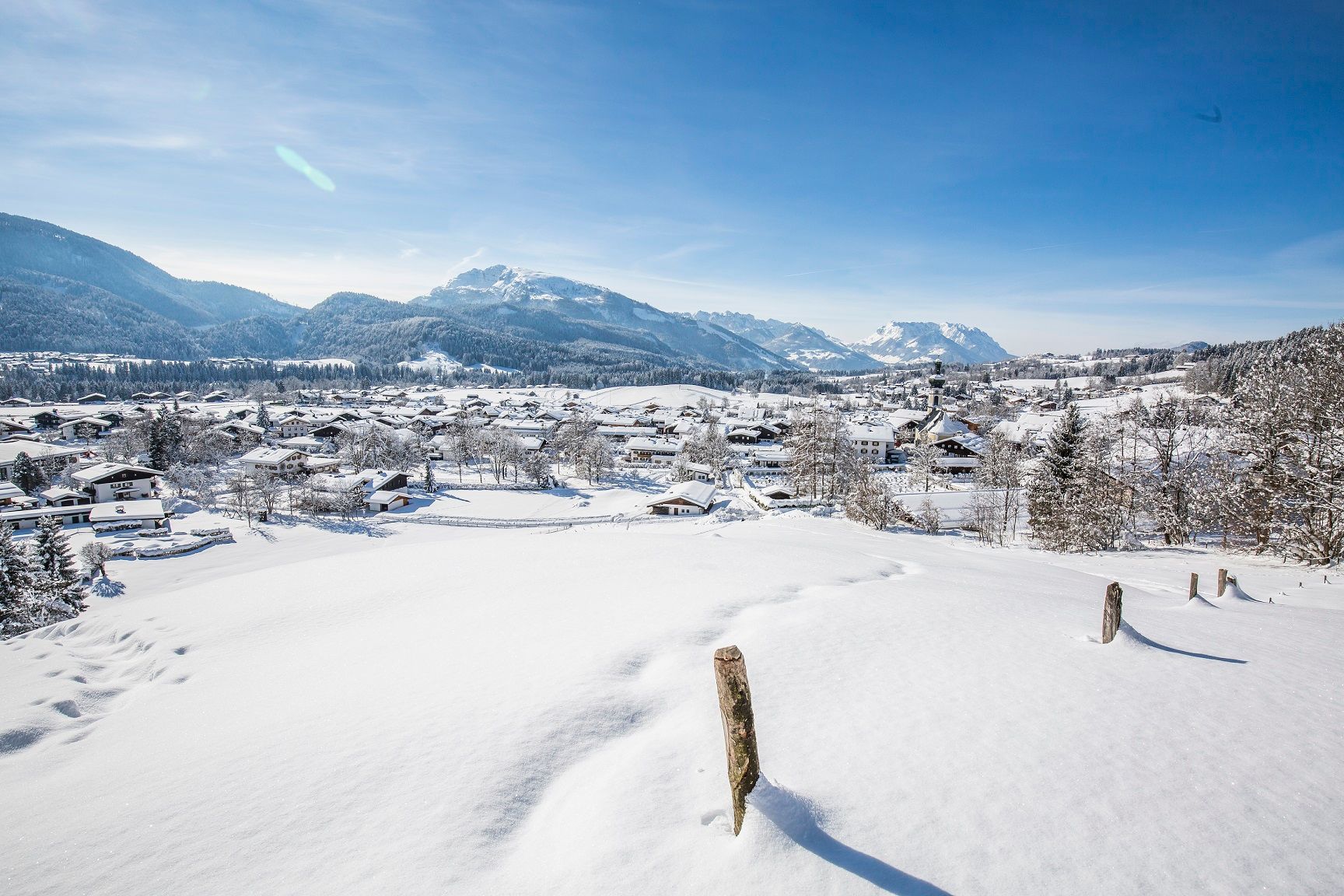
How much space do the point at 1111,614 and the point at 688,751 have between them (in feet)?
22.7

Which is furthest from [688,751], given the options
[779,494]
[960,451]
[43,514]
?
[960,451]

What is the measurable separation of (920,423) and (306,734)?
10066 centimetres

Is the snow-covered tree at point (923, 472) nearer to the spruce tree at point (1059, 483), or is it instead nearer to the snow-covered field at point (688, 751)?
the spruce tree at point (1059, 483)

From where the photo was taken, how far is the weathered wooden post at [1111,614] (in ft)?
25.9

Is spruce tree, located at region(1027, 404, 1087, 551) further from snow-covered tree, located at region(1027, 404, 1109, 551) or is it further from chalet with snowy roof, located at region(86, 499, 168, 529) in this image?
chalet with snowy roof, located at region(86, 499, 168, 529)

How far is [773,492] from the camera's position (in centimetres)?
4247

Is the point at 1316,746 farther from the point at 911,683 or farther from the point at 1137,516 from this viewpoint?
the point at 1137,516

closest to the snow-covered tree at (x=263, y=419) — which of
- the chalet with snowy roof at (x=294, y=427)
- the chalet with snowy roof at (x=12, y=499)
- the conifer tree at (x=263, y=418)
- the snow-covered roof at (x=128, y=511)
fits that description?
the conifer tree at (x=263, y=418)

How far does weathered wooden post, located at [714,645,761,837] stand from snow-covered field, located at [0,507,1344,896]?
0.53ft

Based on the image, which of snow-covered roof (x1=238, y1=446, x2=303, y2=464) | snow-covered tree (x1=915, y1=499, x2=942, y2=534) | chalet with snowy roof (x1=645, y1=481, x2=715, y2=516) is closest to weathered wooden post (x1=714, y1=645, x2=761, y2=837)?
snow-covered tree (x1=915, y1=499, x2=942, y2=534)

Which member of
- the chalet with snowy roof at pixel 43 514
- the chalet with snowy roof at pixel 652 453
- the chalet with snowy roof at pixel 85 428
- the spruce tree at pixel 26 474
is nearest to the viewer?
the chalet with snowy roof at pixel 43 514

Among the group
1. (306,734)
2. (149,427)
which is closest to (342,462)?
(149,427)

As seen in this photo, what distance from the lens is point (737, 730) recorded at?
4.16 meters

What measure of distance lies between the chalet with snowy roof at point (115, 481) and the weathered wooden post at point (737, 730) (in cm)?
6213
